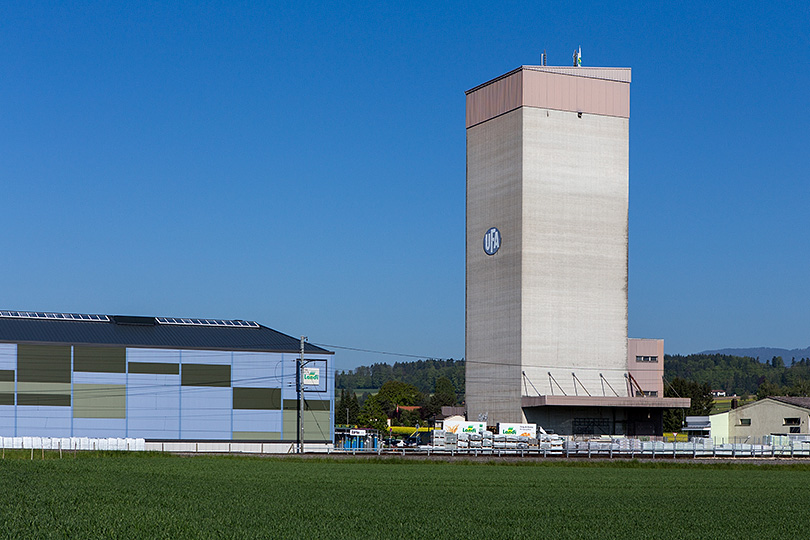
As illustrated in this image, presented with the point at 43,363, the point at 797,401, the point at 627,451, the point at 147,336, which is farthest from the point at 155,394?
the point at 797,401

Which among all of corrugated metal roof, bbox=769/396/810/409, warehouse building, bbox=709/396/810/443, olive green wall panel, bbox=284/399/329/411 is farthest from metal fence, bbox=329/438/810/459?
corrugated metal roof, bbox=769/396/810/409

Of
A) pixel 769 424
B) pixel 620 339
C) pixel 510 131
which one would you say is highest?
pixel 510 131

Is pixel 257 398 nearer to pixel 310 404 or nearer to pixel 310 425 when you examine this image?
pixel 310 404

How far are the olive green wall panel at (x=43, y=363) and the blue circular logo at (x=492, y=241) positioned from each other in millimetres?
42011

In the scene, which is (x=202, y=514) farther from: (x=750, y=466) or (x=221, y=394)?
(x=221, y=394)

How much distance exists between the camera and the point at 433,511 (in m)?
26.3

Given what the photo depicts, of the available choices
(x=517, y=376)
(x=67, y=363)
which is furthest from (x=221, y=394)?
(x=517, y=376)

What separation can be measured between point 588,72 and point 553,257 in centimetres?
1920

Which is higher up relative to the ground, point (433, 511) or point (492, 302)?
point (492, 302)

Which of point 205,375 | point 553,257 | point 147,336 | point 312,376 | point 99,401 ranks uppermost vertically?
point 553,257

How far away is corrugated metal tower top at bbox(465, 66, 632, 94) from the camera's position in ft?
333

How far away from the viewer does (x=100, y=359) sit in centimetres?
8162

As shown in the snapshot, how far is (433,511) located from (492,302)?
76450mm

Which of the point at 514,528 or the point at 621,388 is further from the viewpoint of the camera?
the point at 621,388
